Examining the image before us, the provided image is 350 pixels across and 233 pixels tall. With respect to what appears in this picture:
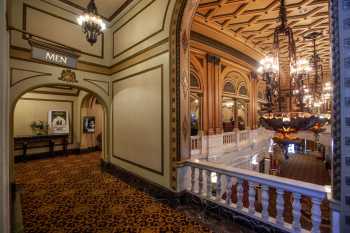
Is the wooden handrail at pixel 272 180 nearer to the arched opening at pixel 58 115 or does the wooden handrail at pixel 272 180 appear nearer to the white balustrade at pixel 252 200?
the white balustrade at pixel 252 200

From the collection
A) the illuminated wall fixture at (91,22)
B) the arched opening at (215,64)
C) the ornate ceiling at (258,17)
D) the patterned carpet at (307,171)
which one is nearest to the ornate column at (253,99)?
the arched opening at (215,64)

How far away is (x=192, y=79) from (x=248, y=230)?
583cm

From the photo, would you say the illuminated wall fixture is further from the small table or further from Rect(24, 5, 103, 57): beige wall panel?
the small table

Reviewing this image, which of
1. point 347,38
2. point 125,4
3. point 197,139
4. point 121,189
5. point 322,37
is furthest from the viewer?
point 322,37

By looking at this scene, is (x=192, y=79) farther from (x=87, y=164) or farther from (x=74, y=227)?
(x=74, y=227)

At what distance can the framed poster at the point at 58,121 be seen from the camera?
8.66 metres

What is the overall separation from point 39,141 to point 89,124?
7.41 ft

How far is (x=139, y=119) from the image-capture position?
14.5ft

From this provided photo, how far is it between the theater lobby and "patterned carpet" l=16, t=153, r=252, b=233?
3 centimetres

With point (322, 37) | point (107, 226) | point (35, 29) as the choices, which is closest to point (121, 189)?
point (107, 226)

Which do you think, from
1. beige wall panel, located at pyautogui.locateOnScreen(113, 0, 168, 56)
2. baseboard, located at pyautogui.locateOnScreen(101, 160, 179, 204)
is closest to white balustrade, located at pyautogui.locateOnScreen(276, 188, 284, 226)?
baseboard, located at pyautogui.locateOnScreen(101, 160, 179, 204)

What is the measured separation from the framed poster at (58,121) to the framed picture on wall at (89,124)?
0.82 metres

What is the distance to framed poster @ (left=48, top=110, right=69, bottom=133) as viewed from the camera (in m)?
8.66

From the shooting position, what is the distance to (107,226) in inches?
111
